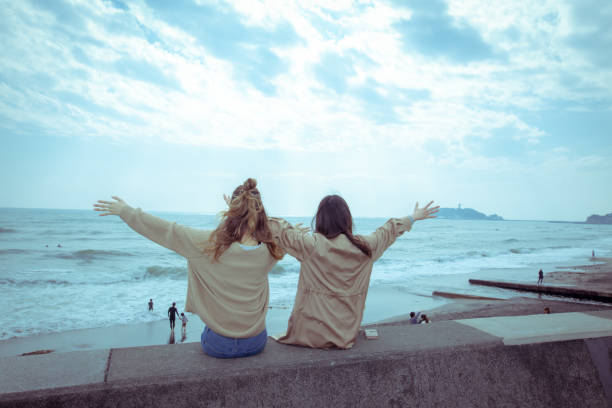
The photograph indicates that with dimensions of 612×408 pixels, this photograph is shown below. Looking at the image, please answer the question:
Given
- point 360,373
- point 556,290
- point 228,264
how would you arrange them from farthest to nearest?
point 556,290
point 228,264
point 360,373

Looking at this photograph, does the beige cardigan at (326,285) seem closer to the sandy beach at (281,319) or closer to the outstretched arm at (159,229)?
the outstretched arm at (159,229)

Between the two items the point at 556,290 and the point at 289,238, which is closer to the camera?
the point at 289,238

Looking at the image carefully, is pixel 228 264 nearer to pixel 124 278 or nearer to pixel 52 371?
pixel 52 371

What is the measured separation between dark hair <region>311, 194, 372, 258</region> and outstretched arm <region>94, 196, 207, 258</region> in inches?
32.1

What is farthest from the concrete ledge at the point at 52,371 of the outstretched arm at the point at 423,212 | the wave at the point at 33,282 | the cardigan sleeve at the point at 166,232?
the wave at the point at 33,282

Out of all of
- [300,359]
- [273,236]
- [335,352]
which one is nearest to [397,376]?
[335,352]

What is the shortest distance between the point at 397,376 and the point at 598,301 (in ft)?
53.9

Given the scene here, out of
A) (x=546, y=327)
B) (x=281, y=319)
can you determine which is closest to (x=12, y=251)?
(x=281, y=319)

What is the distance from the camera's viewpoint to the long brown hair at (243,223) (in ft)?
7.55

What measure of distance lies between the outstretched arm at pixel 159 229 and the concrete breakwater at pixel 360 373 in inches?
24.5

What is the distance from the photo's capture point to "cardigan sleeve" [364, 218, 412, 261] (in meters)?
2.72

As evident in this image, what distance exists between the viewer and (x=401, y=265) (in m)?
28.7

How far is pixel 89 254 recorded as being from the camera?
28547mm

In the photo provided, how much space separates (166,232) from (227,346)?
751mm
